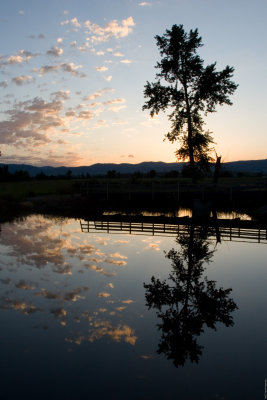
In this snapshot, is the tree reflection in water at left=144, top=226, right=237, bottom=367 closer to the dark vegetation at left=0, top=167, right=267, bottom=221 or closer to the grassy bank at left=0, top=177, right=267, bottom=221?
the dark vegetation at left=0, top=167, right=267, bottom=221

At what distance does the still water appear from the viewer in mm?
5215

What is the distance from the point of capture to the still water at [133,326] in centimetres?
521

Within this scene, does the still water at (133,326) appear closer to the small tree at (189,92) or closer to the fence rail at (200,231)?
the fence rail at (200,231)

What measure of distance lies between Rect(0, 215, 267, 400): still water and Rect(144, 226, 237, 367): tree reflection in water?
0.09 feet

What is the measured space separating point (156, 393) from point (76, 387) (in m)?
1.23

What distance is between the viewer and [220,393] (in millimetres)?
4965

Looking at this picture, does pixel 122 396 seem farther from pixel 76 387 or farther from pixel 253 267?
pixel 253 267

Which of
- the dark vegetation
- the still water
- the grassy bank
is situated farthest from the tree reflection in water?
the grassy bank

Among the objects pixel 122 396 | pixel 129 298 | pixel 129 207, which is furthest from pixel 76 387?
pixel 129 207

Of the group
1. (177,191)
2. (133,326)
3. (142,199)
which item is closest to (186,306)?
(133,326)

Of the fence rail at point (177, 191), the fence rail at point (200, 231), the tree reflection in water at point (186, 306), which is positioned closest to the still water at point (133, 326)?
the tree reflection in water at point (186, 306)

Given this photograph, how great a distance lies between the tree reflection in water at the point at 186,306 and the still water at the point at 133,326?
27 mm

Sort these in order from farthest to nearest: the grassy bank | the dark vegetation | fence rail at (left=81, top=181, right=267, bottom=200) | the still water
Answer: fence rail at (left=81, top=181, right=267, bottom=200), the grassy bank, the dark vegetation, the still water

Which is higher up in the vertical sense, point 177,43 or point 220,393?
point 177,43
